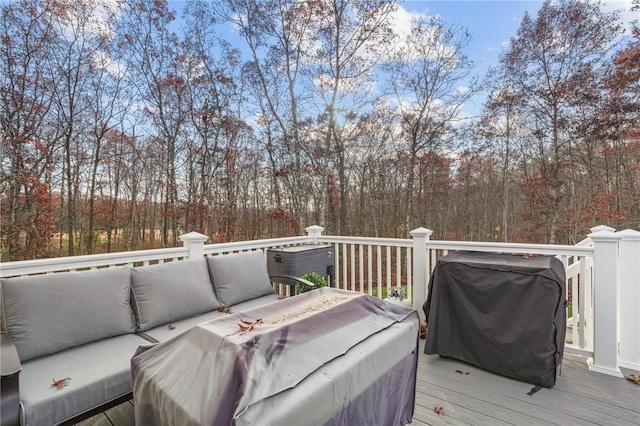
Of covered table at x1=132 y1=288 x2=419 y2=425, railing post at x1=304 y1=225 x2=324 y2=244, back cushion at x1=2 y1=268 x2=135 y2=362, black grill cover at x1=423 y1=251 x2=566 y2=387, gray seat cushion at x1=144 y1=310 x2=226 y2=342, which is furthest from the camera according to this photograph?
railing post at x1=304 y1=225 x2=324 y2=244

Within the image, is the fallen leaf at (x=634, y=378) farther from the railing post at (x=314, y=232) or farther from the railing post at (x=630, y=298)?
the railing post at (x=314, y=232)

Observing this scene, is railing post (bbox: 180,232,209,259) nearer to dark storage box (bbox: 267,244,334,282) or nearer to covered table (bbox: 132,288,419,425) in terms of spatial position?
dark storage box (bbox: 267,244,334,282)

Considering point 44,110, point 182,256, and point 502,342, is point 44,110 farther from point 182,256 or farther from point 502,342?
point 502,342

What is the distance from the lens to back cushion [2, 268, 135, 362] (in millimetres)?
1924

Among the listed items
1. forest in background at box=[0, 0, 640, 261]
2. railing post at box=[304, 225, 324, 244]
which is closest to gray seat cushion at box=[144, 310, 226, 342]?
railing post at box=[304, 225, 324, 244]

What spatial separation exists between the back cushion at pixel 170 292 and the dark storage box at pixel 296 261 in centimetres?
105

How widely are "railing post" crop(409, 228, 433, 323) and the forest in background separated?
179 inches

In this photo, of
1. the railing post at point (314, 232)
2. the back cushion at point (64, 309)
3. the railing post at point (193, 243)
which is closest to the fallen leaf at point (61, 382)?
the back cushion at point (64, 309)

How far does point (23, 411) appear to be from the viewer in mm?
1467

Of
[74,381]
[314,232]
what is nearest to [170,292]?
[74,381]

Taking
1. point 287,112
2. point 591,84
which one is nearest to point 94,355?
point 287,112

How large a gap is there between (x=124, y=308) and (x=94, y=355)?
41 centimetres

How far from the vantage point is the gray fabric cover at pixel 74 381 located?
154cm

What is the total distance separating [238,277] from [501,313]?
2.43 meters
